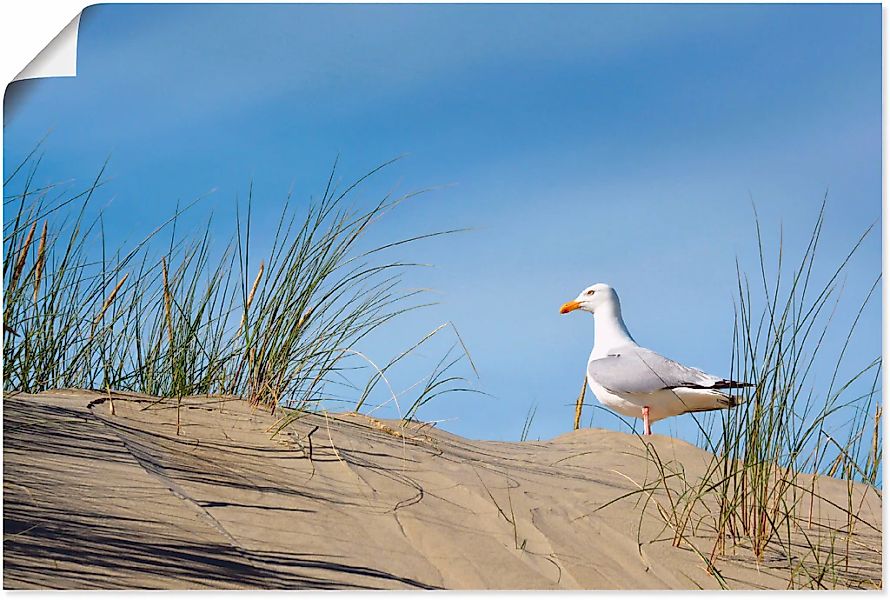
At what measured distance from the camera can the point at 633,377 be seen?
3.23 meters

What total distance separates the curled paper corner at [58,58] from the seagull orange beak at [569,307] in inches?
73.4

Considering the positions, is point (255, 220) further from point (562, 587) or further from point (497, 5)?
point (562, 587)

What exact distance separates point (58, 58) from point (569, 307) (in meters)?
1.95

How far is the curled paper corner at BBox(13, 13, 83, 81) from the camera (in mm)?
2602

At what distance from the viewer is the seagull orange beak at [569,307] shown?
3653 millimetres

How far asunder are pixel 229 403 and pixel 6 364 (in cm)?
60

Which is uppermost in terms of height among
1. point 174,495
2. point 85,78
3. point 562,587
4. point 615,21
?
point 615,21

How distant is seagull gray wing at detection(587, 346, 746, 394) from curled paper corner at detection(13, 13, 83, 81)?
1909 mm

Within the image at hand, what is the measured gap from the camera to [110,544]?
1786mm

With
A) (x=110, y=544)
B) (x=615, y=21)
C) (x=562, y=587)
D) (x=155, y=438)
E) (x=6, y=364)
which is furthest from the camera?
(x=615, y=21)

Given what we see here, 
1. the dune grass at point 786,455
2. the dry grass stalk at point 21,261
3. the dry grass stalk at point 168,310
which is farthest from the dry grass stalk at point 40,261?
the dune grass at point 786,455

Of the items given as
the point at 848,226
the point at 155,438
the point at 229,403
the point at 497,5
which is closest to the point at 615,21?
the point at 497,5

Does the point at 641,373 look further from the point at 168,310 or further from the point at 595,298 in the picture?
the point at 168,310

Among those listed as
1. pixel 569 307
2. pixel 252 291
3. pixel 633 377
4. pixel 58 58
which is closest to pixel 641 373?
pixel 633 377
